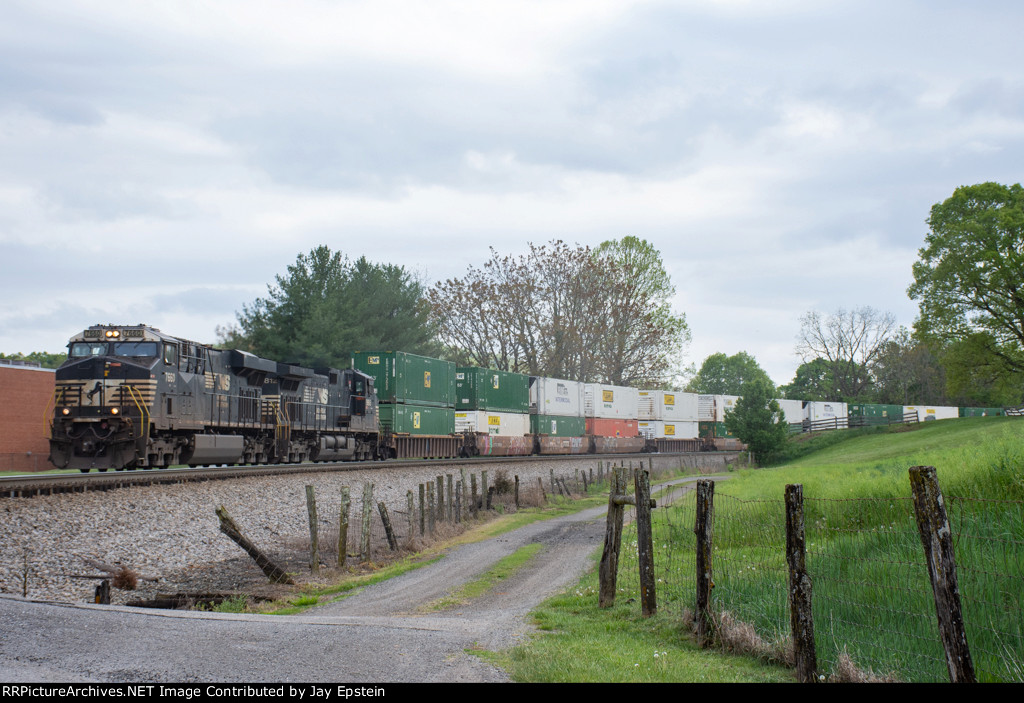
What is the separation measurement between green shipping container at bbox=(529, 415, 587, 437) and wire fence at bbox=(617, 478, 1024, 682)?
123 ft

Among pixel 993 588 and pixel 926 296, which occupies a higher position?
pixel 926 296

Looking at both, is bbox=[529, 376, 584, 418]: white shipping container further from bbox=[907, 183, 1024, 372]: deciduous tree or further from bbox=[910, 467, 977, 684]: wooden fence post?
bbox=[910, 467, 977, 684]: wooden fence post

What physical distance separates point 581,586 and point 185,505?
402 inches

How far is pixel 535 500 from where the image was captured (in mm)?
26281

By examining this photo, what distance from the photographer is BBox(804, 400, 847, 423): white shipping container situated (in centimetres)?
8044

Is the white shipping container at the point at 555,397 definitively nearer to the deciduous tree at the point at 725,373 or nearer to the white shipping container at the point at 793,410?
the white shipping container at the point at 793,410

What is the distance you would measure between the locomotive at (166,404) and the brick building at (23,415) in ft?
62.8

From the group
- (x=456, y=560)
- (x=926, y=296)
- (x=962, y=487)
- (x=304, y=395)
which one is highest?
(x=926, y=296)

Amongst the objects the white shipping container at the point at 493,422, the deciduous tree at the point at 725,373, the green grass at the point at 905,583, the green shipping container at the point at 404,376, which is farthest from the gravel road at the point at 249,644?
the deciduous tree at the point at 725,373

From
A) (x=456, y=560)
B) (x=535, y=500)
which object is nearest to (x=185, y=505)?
(x=456, y=560)

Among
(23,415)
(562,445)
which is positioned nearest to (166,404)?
(23,415)

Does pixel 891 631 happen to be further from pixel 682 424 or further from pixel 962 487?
pixel 682 424
